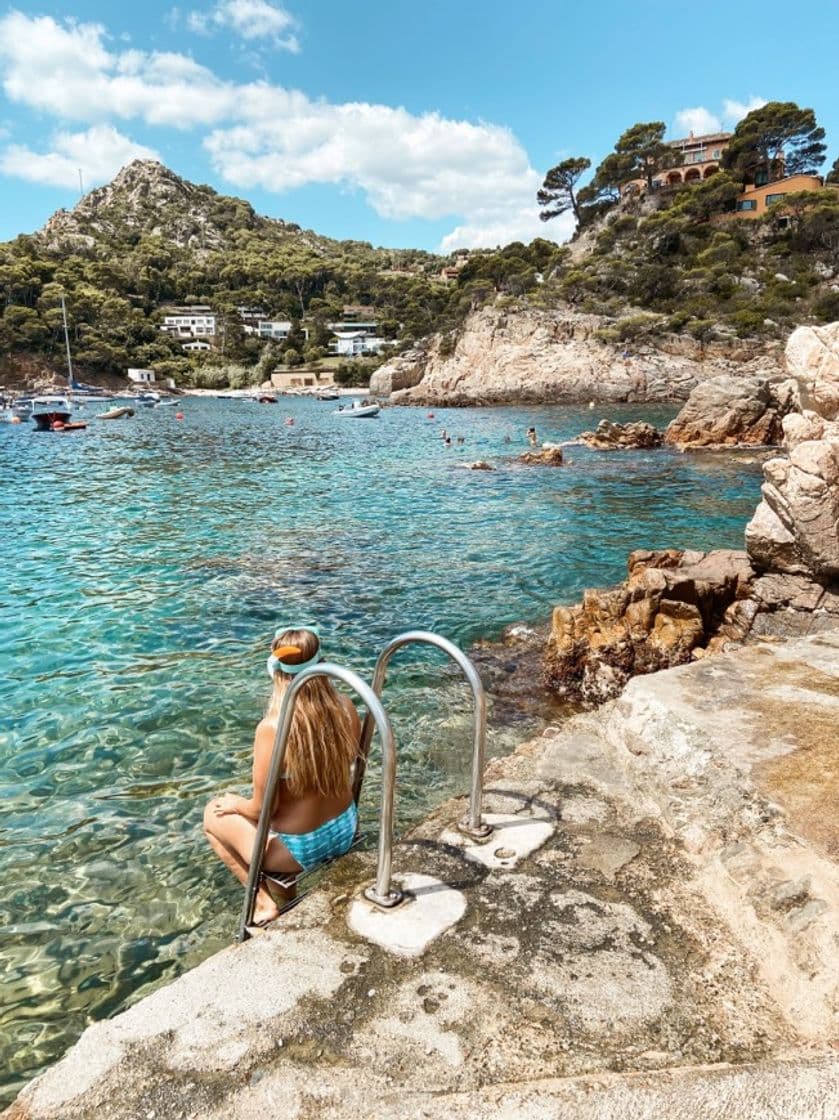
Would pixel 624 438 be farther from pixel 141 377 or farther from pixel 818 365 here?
pixel 141 377

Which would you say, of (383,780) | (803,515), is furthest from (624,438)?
(383,780)

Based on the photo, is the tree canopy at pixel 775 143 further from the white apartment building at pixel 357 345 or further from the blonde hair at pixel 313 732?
the blonde hair at pixel 313 732

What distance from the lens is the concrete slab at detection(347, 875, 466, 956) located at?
317 centimetres

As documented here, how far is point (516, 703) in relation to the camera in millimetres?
8398

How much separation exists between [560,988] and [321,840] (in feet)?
5.75

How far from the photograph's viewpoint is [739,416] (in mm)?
34438

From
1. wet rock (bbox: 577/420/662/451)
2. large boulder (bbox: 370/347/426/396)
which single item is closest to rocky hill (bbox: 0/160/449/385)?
large boulder (bbox: 370/347/426/396)

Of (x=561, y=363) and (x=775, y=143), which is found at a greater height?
(x=775, y=143)

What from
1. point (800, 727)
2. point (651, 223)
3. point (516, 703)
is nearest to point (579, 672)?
point (516, 703)

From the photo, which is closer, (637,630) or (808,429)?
(637,630)

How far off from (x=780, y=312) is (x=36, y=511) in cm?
7565

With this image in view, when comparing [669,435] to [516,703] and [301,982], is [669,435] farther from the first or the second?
[301,982]

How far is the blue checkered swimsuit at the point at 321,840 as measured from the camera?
13.4 feet

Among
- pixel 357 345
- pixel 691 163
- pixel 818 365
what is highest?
pixel 691 163
